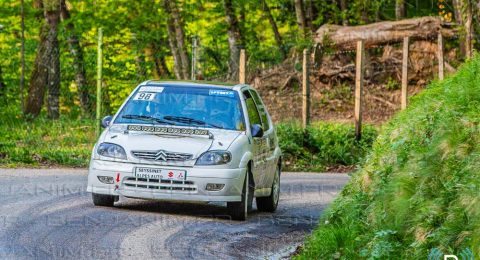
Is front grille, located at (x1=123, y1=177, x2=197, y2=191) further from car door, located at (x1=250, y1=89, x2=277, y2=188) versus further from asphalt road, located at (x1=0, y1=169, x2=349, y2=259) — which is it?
car door, located at (x1=250, y1=89, x2=277, y2=188)

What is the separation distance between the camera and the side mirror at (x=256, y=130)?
48.6 ft

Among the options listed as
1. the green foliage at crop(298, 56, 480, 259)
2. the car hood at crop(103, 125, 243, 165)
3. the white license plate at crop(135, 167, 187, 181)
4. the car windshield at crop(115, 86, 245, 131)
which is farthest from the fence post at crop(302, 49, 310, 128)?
the green foliage at crop(298, 56, 480, 259)

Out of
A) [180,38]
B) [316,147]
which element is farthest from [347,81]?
[180,38]

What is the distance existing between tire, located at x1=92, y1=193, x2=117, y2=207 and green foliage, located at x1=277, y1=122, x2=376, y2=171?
29.3 feet

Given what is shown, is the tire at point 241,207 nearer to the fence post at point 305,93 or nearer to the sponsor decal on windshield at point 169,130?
the sponsor decal on windshield at point 169,130

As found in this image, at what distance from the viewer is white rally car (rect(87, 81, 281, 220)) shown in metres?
13.6

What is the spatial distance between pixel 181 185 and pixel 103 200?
4.05ft

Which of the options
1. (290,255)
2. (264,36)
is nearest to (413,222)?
(290,255)

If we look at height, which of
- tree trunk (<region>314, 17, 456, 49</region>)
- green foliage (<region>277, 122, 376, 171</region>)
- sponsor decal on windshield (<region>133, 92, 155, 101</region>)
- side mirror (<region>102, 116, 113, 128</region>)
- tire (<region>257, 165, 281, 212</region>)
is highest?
tree trunk (<region>314, 17, 456, 49</region>)

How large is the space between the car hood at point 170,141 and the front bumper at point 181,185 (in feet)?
0.60

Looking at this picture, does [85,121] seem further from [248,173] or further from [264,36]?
[264,36]

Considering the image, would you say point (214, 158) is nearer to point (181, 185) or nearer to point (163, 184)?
point (181, 185)

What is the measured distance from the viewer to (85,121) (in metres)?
23.1

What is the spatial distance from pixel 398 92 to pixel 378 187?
18.8 meters
